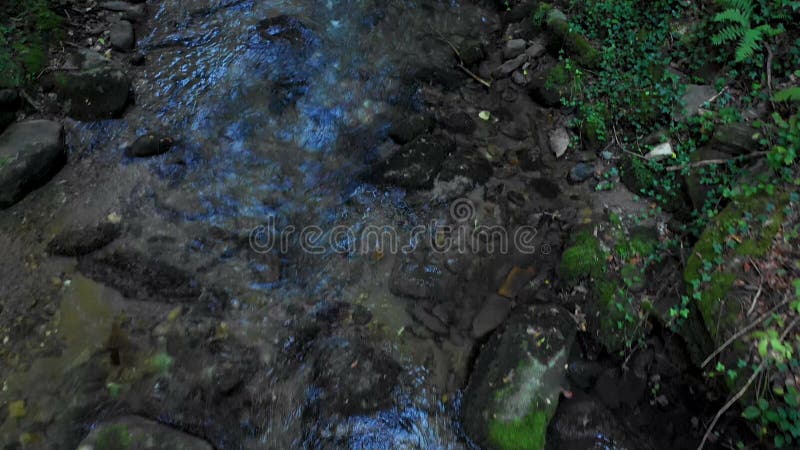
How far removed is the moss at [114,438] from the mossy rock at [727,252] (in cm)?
453

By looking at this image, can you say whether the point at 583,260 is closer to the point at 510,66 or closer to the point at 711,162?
the point at 711,162

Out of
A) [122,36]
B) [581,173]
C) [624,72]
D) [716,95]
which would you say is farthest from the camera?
[122,36]

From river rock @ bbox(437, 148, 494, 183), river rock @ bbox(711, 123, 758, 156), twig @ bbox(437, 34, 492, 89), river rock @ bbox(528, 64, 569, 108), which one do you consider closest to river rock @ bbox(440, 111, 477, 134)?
river rock @ bbox(437, 148, 494, 183)

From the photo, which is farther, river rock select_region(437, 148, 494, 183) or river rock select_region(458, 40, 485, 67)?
river rock select_region(458, 40, 485, 67)

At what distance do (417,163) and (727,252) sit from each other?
313cm

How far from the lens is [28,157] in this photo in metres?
5.04

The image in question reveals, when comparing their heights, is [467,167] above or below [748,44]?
below

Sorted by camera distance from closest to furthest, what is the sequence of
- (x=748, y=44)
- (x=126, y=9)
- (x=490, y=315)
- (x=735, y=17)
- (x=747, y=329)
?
1. (x=747, y=329)
2. (x=490, y=315)
3. (x=748, y=44)
4. (x=735, y=17)
5. (x=126, y=9)

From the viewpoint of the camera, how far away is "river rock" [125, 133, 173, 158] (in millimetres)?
5488

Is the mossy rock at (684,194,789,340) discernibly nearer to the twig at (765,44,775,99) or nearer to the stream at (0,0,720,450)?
the stream at (0,0,720,450)

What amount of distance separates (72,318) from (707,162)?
19.9 ft

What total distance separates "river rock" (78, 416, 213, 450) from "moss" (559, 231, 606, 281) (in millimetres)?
3461

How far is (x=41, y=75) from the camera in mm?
5785

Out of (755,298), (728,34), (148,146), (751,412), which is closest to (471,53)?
(728,34)
